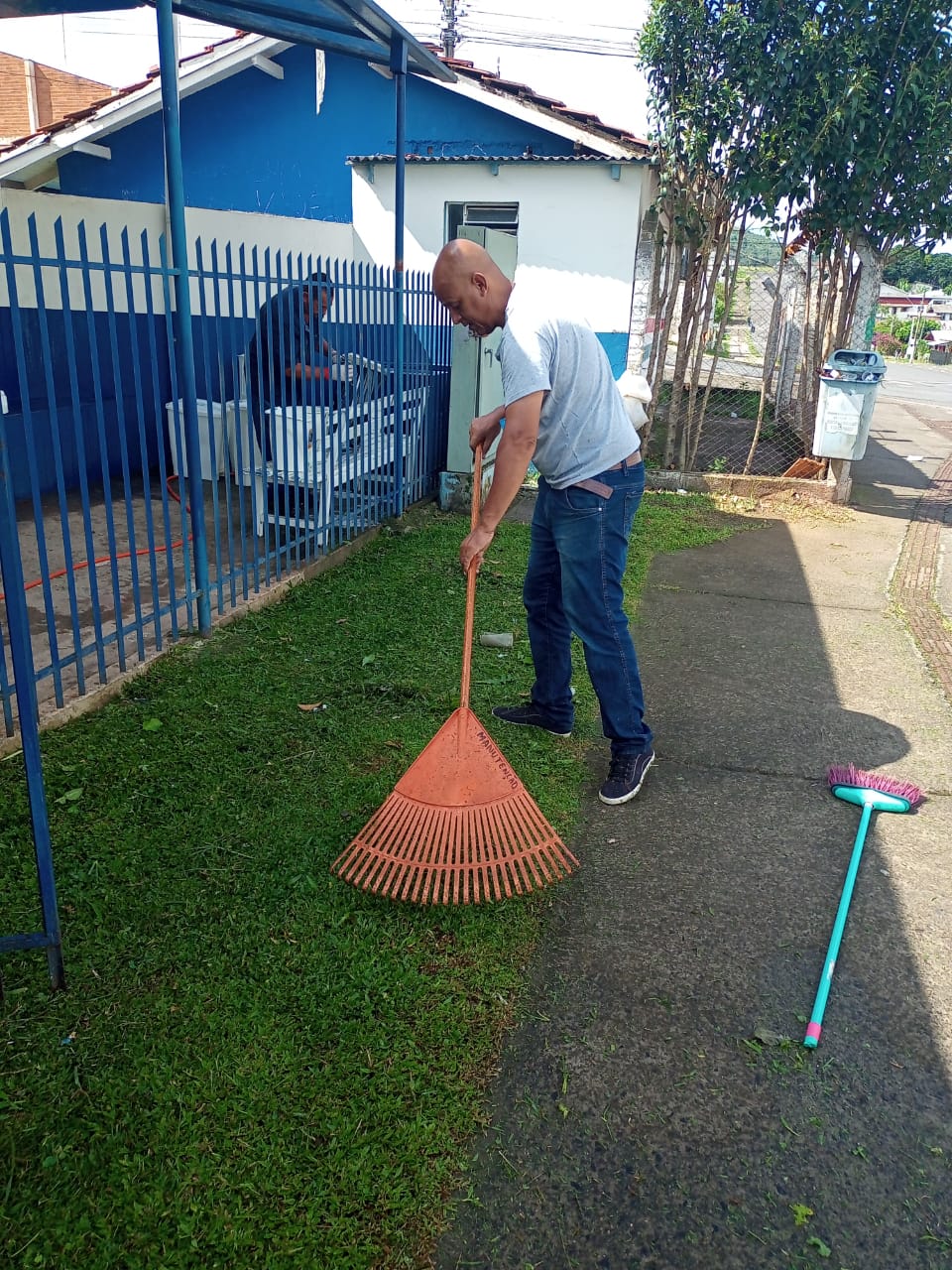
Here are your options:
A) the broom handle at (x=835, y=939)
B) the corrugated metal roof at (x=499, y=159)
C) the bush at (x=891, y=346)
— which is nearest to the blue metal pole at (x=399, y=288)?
the corrugated metal roof at (x=499, y=159)

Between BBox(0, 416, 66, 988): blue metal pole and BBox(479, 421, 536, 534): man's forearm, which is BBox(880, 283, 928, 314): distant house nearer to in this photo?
BBox(479, 421, 536, 534): man's forearm

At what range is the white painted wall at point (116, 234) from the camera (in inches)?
243

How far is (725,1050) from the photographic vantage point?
2.34 meters

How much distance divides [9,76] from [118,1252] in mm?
22164

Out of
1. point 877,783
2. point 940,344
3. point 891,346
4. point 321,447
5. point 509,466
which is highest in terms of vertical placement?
point 940,344

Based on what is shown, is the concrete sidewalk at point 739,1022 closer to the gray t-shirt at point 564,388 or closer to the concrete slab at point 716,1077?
the concrete slab at point 716,1077

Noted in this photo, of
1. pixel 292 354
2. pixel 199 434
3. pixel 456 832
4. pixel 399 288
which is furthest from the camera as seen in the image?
pixel 399 288

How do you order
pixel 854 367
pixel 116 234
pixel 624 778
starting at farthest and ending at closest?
1. pixel 854 367
2. pixel 116 234
3. pixel 624 778

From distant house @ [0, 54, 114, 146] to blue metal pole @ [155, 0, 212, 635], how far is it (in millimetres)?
16357

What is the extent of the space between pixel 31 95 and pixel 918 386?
24.9 m

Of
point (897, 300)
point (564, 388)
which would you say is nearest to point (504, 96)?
point (564, 388)

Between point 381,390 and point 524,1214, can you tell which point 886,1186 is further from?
point 381,390

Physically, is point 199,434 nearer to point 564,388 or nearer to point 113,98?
point 564,388

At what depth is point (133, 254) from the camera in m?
7.35
